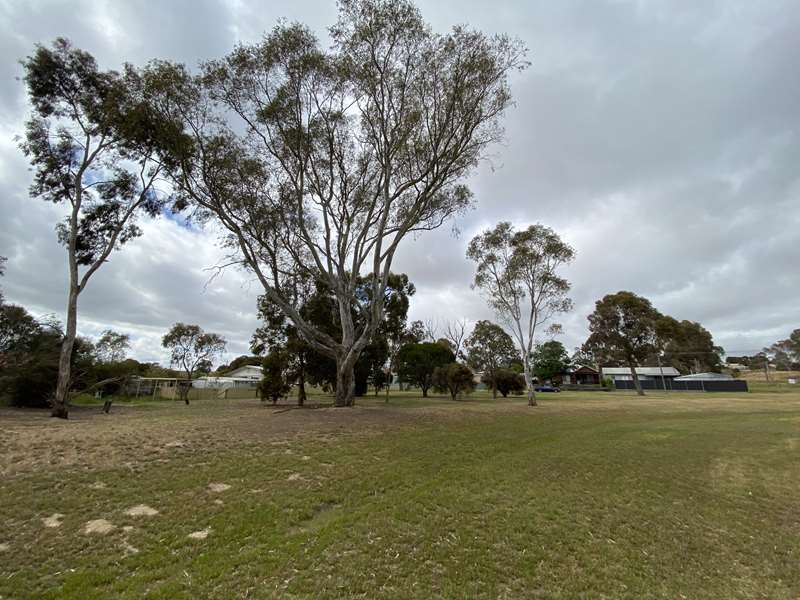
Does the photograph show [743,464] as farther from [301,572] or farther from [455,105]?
[455,105]

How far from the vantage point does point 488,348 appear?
45375 millimetres

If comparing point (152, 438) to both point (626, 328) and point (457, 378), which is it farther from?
point (626, 328)

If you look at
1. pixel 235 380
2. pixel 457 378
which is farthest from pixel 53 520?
pixel 235 380

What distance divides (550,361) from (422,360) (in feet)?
132

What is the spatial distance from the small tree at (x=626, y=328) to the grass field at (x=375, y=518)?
43.3m

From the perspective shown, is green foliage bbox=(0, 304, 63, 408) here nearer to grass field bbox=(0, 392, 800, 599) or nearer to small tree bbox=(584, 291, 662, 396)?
grass field bbox=(0, 392, 800, 599)

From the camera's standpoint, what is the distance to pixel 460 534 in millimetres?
5785

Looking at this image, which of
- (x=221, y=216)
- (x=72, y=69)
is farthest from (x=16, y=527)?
(x=72, y=69)

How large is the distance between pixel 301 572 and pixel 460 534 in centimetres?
251

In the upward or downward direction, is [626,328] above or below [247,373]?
above

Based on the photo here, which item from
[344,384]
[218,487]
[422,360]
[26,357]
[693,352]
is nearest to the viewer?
[218,487]

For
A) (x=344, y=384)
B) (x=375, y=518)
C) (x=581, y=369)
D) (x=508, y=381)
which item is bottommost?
(x=375, y=518)

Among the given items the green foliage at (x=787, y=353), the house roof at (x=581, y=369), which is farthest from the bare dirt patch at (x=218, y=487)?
the green foliage at (x=787, y=353)

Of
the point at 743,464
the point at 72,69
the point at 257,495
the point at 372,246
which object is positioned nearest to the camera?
the point at 257,495
